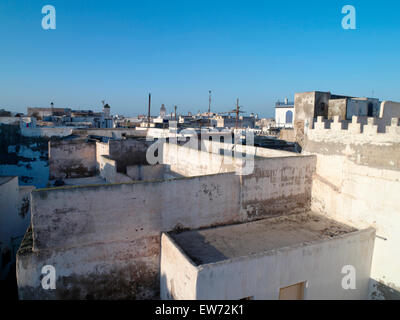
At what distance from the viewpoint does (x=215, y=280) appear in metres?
5.50

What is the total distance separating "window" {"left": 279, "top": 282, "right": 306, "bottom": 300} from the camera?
661cm

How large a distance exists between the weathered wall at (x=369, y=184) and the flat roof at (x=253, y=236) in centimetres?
68

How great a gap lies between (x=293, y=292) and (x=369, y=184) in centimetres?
349

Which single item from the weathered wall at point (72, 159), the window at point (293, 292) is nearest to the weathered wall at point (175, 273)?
the window at point (293, 292)

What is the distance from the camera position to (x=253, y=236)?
24.3ft

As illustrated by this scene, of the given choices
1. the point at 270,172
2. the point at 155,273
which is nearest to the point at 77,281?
the point at 155,273

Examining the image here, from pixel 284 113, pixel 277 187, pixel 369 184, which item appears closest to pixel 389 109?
pixel 369 184

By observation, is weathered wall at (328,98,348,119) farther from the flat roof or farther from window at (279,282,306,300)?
window at (279,282,306,300)

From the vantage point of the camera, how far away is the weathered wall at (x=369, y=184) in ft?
22.6

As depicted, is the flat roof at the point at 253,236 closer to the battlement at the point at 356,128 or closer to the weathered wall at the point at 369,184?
the weathered wall at the point at 369,184

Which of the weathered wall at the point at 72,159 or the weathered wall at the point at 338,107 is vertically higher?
the weathered wall at the point at 338,107
